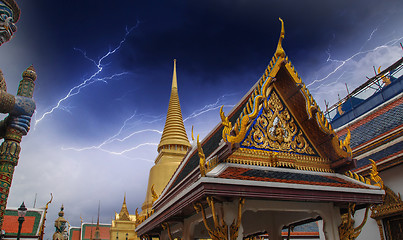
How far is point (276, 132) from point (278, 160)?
0.67 meters

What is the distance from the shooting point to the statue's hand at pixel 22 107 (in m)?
9.26

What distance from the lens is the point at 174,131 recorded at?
96.4 feet

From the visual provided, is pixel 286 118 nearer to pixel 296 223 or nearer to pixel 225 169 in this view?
pixel 225 169

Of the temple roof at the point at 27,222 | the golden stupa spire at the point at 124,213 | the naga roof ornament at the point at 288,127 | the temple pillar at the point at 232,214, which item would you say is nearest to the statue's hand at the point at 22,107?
the naga roof ornament at the point at 288,127

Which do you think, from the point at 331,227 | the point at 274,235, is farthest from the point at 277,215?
the point at 331,227

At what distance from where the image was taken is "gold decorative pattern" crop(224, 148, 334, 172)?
6.27 metres

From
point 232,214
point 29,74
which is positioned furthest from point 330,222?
point 29,74

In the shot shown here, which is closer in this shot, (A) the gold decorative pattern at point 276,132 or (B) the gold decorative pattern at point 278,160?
(B) the gold decorative pattern at point 278,160

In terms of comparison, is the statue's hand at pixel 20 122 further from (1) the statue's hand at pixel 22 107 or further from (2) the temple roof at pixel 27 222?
(2) the temple roof at pixel 27 222

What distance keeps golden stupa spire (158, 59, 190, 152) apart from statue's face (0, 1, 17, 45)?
809 inches

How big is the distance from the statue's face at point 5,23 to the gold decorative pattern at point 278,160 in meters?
6.78

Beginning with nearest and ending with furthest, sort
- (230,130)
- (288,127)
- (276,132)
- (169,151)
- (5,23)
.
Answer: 1. (230,130)
2. (276,132)
3. (288,127)
4. (5,23)
5. (169,151)

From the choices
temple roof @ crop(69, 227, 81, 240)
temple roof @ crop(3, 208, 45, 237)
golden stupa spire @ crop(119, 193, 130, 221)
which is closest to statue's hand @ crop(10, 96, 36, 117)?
temple roof @ crop(3, 208, 45, 237)

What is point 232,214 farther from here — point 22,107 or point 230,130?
point 22,107
